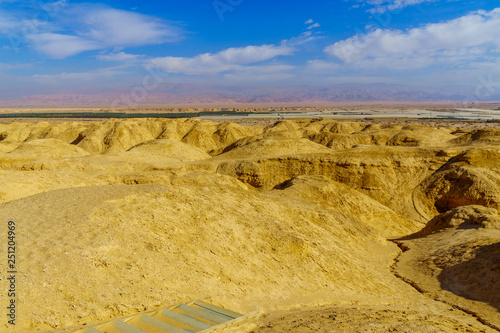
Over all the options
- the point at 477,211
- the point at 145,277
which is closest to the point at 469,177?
the point at 477,211

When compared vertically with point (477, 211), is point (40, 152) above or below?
above

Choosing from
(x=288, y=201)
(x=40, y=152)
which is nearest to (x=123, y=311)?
(x=288, y=201)

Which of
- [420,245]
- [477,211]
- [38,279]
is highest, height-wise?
[38,279]

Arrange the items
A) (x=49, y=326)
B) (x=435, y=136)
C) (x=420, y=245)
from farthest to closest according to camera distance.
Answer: (x=435, y=136) → (x=420, y=245) → (x=49, y=326)

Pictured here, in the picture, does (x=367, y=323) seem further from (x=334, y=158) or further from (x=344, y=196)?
(x=334, y=158)

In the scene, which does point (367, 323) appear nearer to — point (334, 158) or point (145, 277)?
point (145, 277)

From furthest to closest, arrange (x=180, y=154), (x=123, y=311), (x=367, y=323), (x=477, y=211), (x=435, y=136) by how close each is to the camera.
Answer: (x=435, y=136) < (x=180, y=154) < (x=477, y=211) < (x=367, y=323) < (x=123, y=311)

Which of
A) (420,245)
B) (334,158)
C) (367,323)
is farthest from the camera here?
(334,158)

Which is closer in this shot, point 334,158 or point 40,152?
point 334,158

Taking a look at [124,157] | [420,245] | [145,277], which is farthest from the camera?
[124,157]
